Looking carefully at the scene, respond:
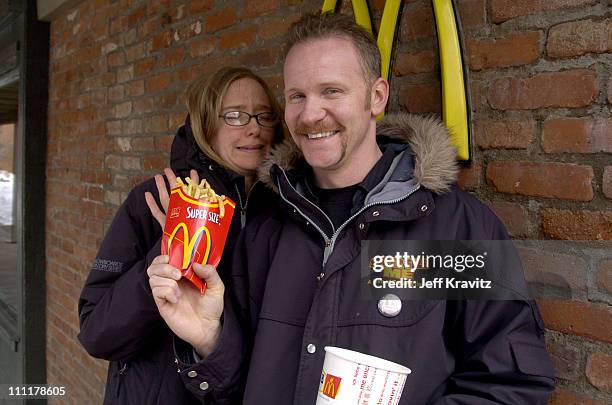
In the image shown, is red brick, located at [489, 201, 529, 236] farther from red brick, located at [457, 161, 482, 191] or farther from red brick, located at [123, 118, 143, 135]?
red brick, located at [123, 118, 143, 135]

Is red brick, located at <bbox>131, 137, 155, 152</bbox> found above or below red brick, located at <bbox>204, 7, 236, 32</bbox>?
below

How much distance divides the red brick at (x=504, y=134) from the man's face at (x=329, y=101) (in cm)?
34

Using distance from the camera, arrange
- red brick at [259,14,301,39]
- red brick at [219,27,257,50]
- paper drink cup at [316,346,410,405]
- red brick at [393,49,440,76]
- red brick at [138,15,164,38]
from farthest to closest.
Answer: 1. red brick at [138,15,164,38]
2. red brick at [219,27,257,50]
3. red brick at [259,14,301,39]
4. red brick at [393,49,440,76]
5. paper drink cup at [316,346,410,405]

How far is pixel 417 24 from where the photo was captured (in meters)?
1.69

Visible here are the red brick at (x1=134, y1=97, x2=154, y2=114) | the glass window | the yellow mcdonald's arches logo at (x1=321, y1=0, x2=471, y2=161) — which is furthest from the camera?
the glass window

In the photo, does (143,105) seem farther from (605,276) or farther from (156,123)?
(605,276)

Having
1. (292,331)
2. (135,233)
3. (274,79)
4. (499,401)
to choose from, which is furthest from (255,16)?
(499,401)

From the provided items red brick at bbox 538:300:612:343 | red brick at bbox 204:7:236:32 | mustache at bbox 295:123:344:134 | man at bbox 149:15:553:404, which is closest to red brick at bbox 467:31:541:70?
man at bbox 149:15:553:404

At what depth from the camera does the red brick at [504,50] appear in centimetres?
140

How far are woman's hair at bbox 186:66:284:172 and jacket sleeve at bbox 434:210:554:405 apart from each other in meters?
0.86

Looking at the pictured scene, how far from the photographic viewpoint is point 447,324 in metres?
1.28

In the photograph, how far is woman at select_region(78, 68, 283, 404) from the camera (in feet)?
5.24

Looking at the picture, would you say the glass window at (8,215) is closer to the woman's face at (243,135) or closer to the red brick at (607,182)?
the woman's face at (243,135)

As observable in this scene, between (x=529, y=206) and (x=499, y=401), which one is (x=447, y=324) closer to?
(x=499, y=401)
